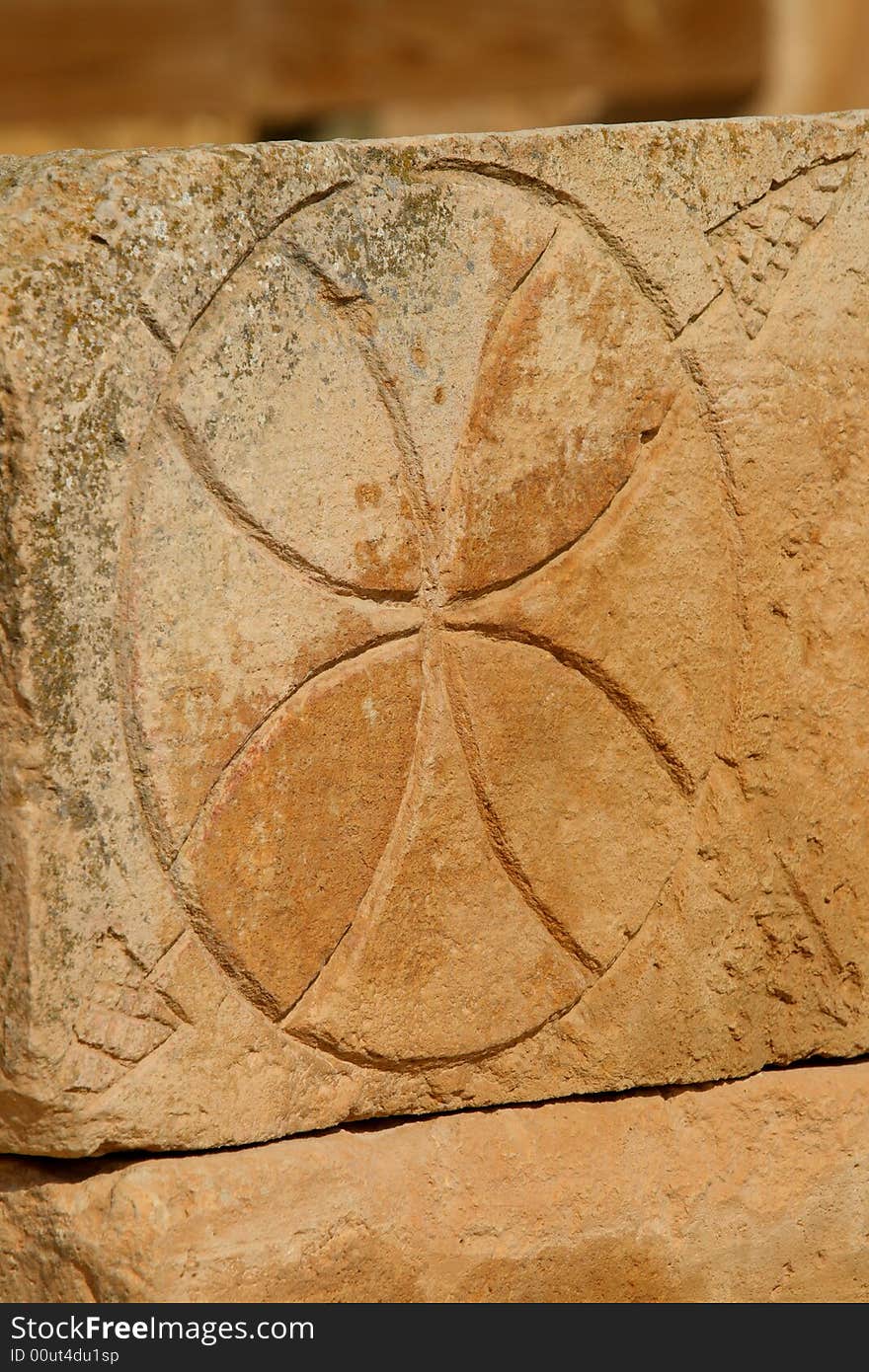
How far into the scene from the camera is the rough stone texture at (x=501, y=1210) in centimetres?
204

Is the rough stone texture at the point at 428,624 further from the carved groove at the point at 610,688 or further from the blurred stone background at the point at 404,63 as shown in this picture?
the blurred stone background at the point at 404,63

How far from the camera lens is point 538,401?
214 cm

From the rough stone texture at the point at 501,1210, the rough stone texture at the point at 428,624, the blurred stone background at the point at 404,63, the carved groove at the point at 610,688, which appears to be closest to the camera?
the rough stone texture at the point at 428,624

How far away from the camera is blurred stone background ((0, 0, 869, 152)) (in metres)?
5.50

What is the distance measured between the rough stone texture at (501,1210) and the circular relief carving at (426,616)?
0.16 meters

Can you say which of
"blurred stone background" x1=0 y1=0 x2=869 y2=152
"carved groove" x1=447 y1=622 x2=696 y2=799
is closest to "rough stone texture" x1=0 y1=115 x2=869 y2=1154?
"carved groove" x1=447 y1=622 x2=696 y2=799

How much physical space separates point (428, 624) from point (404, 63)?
4.19m

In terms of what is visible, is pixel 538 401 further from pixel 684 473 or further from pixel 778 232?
pixel 778 232

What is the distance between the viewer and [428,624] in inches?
83.6

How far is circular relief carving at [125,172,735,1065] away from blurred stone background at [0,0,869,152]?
3.60 m

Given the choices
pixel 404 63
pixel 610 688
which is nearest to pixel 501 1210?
pixel 610 688

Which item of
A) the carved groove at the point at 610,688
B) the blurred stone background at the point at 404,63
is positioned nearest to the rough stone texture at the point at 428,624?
the carved groove at the point at 610,688

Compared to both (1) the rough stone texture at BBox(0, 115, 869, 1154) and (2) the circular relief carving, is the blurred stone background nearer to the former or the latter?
(1) the rough stone texture at BBox(0, 115, 869, 1154)

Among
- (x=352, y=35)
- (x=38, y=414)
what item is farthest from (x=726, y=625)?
(x=352, y=35)
